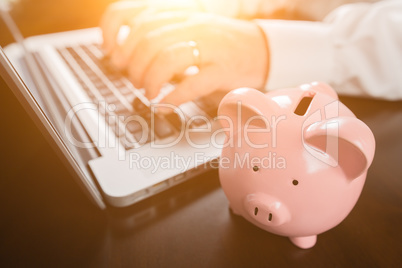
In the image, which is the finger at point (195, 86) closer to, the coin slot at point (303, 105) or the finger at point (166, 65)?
the finger at point (166, 65)

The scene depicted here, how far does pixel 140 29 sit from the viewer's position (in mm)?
563

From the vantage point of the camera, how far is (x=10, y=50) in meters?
0.71

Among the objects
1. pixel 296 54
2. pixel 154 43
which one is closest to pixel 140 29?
pixel 154 43

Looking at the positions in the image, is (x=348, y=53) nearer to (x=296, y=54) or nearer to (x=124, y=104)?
(x=296, y=54)

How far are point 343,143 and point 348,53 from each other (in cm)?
44

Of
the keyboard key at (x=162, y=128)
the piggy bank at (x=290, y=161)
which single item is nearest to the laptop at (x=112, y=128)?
the keyboard key at (x=162, y=128)

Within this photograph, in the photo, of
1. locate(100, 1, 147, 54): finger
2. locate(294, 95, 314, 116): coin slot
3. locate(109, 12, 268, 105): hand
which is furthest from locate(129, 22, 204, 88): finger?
locate(294, 95, 314, 116): coin slot

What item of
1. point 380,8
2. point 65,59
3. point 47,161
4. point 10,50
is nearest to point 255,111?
point 47,161

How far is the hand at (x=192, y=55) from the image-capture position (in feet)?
1.59

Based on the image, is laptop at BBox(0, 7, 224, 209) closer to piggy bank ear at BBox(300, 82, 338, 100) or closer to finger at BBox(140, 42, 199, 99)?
finger at BBox(140, 42, 199, 99)

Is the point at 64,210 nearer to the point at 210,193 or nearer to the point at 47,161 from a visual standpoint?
the point at 47,161

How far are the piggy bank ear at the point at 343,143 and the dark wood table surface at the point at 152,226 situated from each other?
0.12 meters

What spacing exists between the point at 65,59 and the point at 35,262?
545mm

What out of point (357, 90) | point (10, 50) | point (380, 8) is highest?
point (10, 50)
